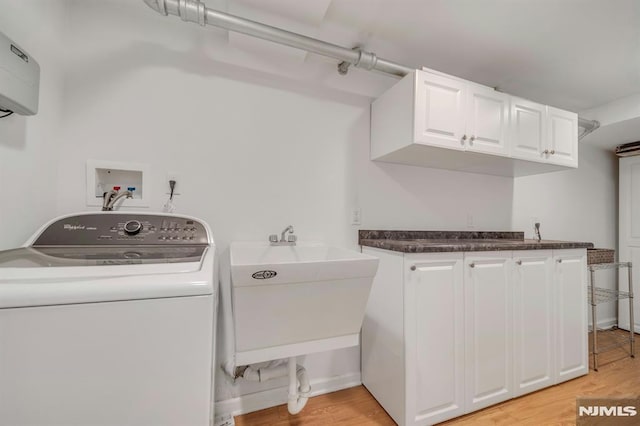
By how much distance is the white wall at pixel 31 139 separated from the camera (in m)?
0.94

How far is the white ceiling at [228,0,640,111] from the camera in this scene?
53.4 inches

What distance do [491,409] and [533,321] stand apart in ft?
2.08

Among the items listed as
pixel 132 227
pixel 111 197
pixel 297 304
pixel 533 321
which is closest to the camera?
pixel 297 304

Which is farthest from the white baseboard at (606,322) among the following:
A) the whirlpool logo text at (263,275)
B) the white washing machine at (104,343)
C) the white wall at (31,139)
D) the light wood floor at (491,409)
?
the white wall at (31,139)

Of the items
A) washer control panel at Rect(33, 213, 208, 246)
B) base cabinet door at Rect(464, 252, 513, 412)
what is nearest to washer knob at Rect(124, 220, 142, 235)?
washer control panel at Rect(33, 213, 208, 246)

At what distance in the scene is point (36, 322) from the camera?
553 millimetres

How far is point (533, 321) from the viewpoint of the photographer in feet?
5.51

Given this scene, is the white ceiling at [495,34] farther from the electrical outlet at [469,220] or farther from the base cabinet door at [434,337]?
the base cabinet door at [434,337]

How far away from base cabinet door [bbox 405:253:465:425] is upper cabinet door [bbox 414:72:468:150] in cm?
71

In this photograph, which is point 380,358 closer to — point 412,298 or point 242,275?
point 412,298

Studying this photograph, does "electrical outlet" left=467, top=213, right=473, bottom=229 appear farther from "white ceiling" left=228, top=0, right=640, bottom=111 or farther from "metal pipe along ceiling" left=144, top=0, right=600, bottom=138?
"metal pipe along ceiling" left=144, top=0, right=600, bottom=138

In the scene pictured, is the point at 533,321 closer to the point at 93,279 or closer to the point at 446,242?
the point at 446,242

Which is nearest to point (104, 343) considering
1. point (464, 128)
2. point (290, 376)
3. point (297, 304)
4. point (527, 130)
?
point (297, 304)

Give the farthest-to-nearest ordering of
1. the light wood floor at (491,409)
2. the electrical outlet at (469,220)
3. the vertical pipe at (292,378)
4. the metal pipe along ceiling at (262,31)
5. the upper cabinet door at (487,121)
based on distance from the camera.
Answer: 1. the electrical outlet at (469,220)
2. the upper cabinet door at (487,121)
3. the light wood floor at (491,409)
4. the vertical pipe at (292,378)
5. the metal pipe along ceiling at (262,31)
